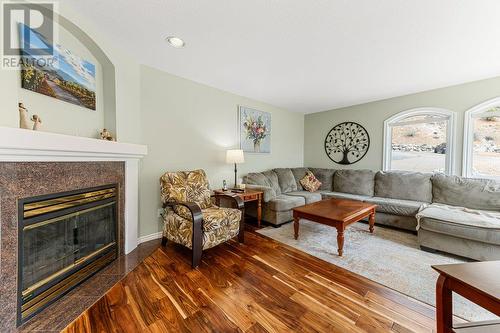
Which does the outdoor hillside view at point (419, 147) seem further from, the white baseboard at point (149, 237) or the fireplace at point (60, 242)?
the fireplace at point (60, 242)

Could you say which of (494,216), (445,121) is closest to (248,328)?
(494,216)

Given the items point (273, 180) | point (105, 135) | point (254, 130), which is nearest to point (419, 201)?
point (273, 180)

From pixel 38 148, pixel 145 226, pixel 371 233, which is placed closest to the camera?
pixel 38 148

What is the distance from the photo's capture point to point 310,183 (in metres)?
4.41

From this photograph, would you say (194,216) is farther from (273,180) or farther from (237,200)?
(273,180)

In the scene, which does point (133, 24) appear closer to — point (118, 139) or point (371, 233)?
point (118, 139)

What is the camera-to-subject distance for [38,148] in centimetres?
129

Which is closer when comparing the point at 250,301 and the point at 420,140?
the point at 250,301

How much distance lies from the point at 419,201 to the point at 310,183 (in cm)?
185

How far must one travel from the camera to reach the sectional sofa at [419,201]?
219 centimetres

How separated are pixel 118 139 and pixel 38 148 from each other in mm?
976

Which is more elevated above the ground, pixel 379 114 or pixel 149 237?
pixel 379 114

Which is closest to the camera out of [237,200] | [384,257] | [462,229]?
[462,229]

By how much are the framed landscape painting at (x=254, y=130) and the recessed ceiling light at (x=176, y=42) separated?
1.78 meters
